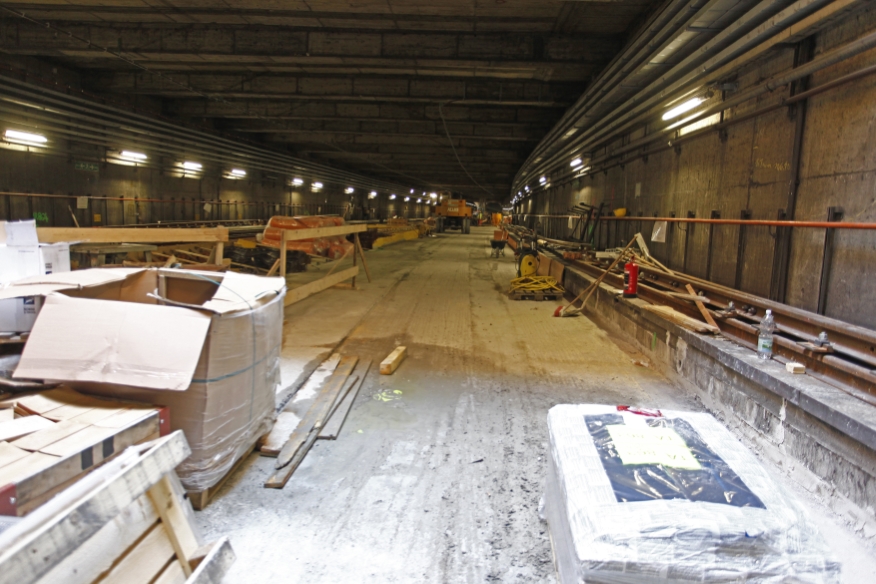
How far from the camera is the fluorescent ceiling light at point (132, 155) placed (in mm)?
13906

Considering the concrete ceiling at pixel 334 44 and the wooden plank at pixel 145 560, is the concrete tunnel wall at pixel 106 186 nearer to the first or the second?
the concrete ceiling at pixel 334 44

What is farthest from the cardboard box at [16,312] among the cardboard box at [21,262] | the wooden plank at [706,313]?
the wooden plank at [706,313]

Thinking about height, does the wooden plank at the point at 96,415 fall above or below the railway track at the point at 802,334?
below

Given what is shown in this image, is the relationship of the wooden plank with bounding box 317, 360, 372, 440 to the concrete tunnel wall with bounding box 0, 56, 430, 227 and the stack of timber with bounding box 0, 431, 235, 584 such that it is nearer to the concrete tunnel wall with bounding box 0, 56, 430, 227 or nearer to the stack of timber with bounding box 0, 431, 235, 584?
the stack of timber with bounding box 0, 431, 235, 584

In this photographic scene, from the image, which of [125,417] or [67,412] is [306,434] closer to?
[125,417]

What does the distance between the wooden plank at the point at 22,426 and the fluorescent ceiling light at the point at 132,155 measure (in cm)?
1379

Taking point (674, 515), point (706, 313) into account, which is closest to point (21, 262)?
point (674, 515)

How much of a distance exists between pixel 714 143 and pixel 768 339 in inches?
137

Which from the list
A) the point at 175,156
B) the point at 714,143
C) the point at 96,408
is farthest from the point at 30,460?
the point at 175,156

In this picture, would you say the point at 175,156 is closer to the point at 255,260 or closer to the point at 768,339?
the point at 255,260

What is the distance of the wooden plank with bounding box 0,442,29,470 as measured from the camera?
2.03 meters

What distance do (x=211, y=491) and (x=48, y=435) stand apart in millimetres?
1120

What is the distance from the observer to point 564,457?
7.29ft

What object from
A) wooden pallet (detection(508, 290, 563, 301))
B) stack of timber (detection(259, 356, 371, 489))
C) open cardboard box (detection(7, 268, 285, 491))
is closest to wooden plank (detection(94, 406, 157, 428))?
open cardboard box (detection(7, 268, 285, 491))
